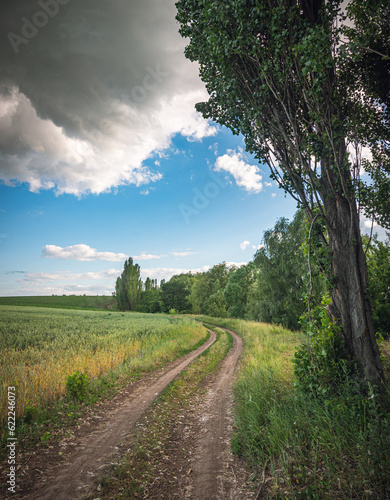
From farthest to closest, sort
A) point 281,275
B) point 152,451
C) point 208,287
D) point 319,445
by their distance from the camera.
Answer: point 208,287 < point 281,275 < point 152,451 < point 319,445

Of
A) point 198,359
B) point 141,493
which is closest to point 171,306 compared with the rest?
point 198,359

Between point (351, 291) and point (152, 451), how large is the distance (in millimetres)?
5450

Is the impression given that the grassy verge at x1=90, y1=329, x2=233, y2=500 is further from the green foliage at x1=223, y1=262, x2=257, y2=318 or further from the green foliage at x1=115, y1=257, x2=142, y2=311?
the green foliage at x1=115, y1=257, x2=142, y2=311

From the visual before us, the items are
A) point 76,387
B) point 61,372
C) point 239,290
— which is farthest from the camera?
point 239,290

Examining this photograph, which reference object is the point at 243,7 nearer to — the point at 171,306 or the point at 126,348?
the point at 126,348

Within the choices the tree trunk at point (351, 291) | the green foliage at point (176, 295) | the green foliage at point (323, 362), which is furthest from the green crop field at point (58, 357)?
the green foliage at point (176, 295)

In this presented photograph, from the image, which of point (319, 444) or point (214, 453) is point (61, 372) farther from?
point (319, 444)

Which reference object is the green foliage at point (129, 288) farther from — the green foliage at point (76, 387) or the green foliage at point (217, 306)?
the green foliage at point (76, 387)

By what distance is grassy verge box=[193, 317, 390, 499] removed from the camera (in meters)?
2.93

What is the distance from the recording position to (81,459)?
4.35 m

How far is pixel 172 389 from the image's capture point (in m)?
8.00

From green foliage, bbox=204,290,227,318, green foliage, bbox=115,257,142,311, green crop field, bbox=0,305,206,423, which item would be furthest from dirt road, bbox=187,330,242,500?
green foliage, bbox=115,257,142,311

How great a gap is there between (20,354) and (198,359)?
831 cm

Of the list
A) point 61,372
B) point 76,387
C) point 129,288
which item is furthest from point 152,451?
point 129,288
